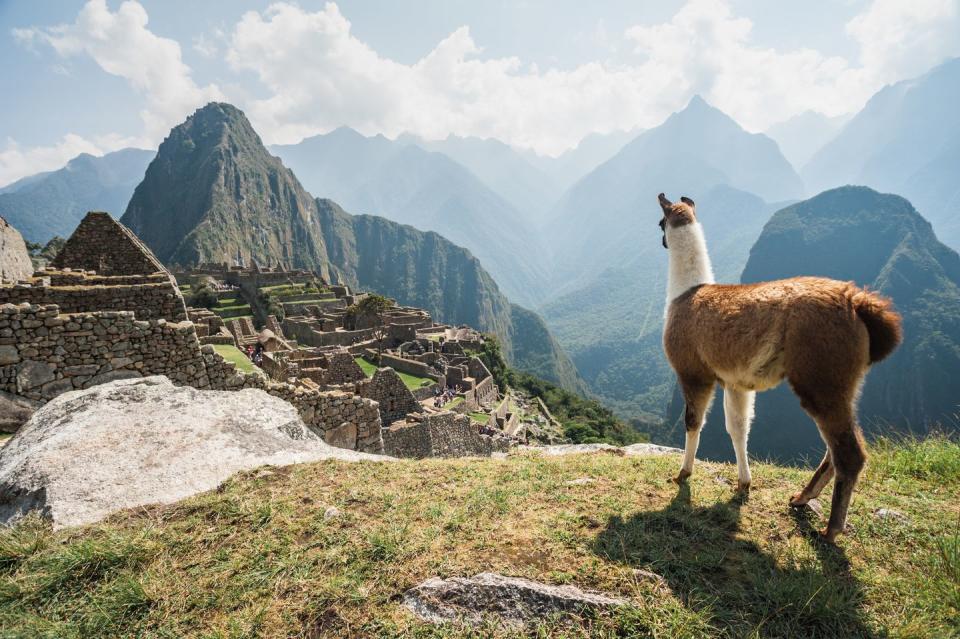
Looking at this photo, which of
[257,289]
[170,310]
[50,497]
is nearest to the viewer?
[50,497]

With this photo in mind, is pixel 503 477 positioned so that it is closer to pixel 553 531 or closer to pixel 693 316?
pixel 553 531

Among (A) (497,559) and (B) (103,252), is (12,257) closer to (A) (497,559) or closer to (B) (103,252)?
(B) (103,252)

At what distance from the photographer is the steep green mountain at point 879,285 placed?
318 ft

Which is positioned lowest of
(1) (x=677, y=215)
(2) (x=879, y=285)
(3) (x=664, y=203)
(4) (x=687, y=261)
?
(4) (x=687, y=261)

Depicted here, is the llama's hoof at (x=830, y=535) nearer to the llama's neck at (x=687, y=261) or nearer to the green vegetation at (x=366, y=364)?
the llama's neck at (x=687, y=261)

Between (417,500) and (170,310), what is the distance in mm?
8214

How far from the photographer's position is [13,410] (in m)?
6.64

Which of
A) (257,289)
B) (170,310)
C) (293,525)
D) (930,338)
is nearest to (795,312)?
(293,525)

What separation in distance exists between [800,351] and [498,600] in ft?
9.58

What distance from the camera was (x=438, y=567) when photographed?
3070 millimetres

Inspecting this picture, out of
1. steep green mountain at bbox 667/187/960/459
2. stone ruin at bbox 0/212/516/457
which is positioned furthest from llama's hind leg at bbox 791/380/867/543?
steep green mountain at bbox 667/187/960/459

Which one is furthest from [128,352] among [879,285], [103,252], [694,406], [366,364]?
[879,285]

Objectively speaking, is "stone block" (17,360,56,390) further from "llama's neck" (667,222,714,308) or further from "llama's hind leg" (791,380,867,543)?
"llama's hind leg" (791,380,867,543)

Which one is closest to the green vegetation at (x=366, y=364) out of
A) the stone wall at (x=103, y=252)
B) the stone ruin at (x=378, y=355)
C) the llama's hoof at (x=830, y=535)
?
the stone ruin at (x=378, y=355)
